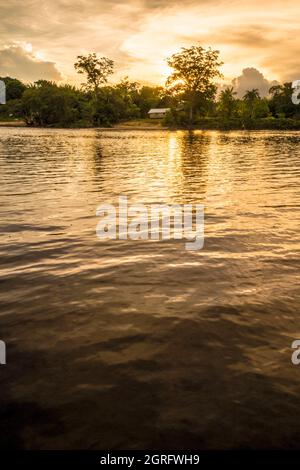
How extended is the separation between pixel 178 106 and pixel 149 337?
106361 mm

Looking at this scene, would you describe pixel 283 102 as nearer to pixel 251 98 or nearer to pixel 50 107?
pixel 251 98

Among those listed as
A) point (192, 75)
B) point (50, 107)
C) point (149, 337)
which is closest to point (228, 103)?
point (192, 75)

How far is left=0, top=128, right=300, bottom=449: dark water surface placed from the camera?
145 inches

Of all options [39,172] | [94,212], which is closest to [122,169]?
[39,172]

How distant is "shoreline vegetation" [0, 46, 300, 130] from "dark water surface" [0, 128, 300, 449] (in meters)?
96.1

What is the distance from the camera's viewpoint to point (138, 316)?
5820mm

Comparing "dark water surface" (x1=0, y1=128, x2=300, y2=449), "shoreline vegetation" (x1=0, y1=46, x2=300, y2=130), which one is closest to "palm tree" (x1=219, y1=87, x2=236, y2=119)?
"shoreline vegetation" (x1=0, y1=46, x2=300, y2=130)

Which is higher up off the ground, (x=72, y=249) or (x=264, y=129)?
(x=264, y=129)

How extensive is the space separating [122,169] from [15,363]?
20.6 metres

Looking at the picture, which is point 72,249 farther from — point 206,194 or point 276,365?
point 206,194

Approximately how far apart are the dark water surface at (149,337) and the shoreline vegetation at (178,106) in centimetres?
9609

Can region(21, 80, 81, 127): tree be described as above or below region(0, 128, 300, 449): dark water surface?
above

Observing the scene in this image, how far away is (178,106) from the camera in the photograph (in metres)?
104

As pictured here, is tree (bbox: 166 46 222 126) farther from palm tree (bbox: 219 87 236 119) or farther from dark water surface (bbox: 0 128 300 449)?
dark water surface (bbox: 0 128 300 449)
